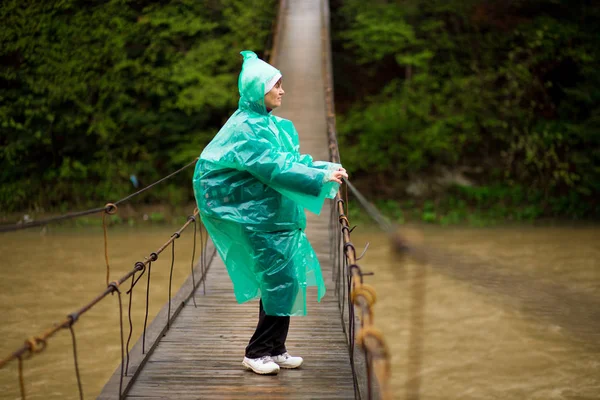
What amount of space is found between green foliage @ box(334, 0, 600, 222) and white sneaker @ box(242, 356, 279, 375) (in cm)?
751

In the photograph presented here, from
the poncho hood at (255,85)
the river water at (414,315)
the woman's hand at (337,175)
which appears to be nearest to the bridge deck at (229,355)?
the river water at (414,315)

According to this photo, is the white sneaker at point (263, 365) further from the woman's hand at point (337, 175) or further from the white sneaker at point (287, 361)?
the woman's hand at point (337, 175)

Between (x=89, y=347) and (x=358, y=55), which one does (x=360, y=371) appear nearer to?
(x=89, y=347)

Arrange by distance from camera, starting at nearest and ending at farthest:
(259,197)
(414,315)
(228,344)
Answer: (259,197) → (228,344) → (414,315)

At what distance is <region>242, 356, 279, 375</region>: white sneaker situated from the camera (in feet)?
7.80

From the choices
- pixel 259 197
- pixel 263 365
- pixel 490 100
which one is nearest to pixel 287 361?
pixel 263 365

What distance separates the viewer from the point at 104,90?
34.0 feet

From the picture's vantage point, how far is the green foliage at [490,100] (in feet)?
32.6

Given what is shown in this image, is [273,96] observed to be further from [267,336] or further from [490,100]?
[490,100]

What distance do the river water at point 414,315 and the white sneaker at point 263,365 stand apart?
95cm

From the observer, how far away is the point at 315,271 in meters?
2.38

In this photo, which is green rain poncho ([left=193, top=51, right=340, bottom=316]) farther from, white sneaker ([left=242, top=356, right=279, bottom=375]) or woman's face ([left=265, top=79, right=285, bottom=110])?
white sneaker ([left=242, top=356, right=279, bottom=375])

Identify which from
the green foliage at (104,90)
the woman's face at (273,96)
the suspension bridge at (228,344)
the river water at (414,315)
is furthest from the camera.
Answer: the green foliage at (104,90)

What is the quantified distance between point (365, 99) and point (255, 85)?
869cm
